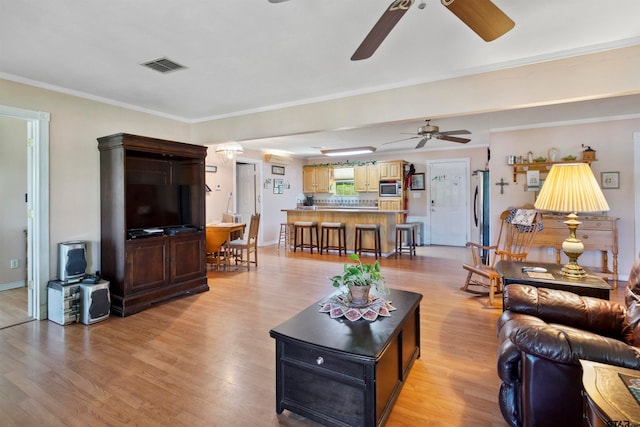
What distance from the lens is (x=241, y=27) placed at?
2.38m

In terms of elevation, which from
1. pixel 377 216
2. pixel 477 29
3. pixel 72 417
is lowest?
pixel 72 417

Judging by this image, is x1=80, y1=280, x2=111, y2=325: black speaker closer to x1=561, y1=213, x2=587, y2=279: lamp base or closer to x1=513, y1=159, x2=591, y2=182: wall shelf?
x1=561, y1=213, x2=587, y2=279: lamp base

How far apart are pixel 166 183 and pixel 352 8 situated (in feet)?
11.3

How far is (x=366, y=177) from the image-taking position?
8.77 meters

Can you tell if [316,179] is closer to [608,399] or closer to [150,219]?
[150,219]

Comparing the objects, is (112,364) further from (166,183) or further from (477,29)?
(477,29)

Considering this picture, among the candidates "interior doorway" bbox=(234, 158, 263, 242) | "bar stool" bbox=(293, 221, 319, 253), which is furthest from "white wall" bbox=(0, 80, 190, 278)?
"bar stool" bbox=(293, 221, 319, 253)

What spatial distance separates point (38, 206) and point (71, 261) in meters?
0.67

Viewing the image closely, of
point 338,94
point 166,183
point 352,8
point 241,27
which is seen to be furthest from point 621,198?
point 166,183

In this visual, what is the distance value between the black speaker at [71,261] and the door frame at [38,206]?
0.15m

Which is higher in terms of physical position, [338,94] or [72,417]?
[338,94]

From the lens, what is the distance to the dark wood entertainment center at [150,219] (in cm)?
360

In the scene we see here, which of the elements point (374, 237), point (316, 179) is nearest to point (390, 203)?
point (374, 237)

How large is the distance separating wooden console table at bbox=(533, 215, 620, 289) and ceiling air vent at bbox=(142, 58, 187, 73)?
18.0 ft
